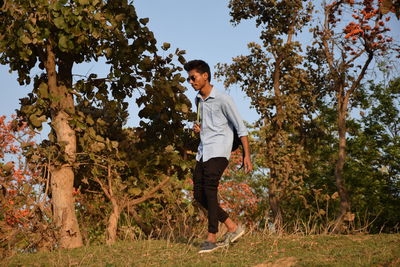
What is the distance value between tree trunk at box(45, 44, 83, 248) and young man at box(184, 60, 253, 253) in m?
2.45

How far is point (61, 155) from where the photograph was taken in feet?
25.1

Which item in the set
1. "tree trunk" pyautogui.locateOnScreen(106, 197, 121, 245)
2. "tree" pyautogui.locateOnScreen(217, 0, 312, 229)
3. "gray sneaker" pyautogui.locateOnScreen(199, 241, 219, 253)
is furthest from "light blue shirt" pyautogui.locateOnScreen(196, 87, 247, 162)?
"tree" pyautogui.locateOnScreen(217, 0, 312, 229)

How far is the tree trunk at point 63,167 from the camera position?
7629 mm

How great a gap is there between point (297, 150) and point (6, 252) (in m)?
11.8

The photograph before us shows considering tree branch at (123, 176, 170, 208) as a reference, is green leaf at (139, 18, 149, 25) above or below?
above

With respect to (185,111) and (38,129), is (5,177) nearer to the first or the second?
(38,129)

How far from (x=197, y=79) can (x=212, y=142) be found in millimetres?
816

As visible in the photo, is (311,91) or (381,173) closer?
(311,91)

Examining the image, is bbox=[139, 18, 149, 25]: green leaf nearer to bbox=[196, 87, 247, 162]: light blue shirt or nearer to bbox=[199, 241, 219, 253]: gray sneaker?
bbox=[196, 87, 247, 162]: light blue shirt

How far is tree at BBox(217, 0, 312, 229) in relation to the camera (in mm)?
16547

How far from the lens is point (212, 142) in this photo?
19.9 ft

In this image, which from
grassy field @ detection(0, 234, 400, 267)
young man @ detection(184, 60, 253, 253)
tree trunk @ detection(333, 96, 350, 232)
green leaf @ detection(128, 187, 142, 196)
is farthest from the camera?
tree trunk @ detection(333, 96, 350, 232)

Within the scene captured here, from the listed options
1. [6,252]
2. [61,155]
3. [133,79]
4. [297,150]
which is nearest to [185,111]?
[133,79]

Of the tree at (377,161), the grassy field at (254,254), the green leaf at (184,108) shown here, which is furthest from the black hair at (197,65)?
the tree at (377,161)
